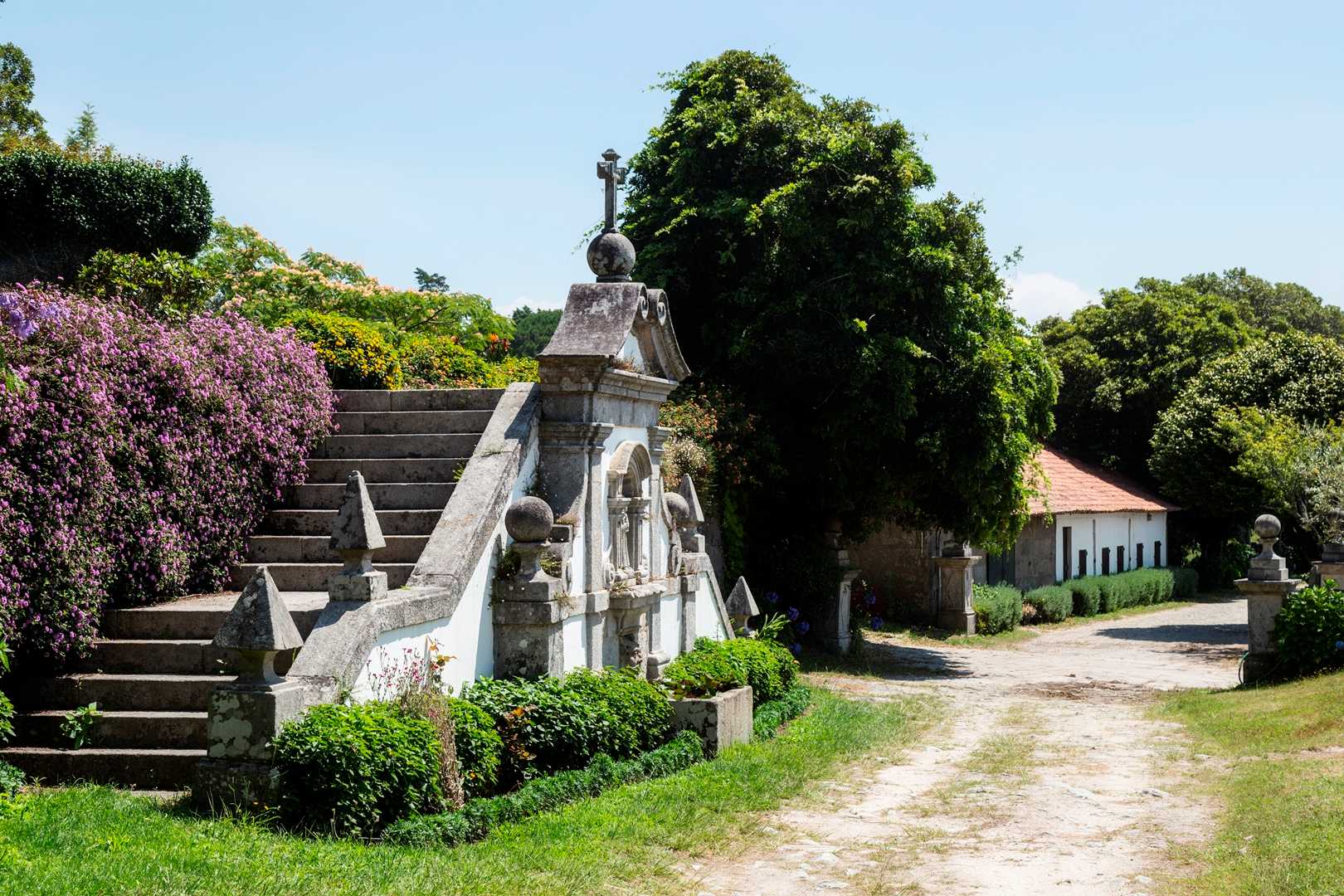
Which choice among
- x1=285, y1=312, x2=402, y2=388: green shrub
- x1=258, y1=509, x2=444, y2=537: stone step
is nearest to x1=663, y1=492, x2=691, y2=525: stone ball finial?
x1=258, y1=509, x2=444, y2=537: stone step

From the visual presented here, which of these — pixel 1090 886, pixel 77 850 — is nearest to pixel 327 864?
pixel 77 850

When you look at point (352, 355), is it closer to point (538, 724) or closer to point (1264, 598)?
point (538, 724)

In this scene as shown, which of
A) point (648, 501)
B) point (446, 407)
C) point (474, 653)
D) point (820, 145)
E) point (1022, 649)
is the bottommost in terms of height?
point (1022, 649)

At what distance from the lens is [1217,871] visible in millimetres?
7836

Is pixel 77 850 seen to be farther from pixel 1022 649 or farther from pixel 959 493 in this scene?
pixel 1022 649

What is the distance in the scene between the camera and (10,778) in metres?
7.29

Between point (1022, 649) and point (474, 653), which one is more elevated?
point (474, 653)

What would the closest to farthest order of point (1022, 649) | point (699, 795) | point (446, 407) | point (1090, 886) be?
point (1090, 886) < point (699, 795) < point (446, 407) < point (1022, 649)

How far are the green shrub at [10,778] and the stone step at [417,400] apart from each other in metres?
5.26

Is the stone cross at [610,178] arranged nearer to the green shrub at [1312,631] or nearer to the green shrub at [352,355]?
the green shrub at [352,355]

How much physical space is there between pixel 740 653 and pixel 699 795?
3886mm

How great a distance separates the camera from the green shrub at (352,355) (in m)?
13.3

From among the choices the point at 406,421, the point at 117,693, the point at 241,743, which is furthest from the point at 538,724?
the point at 406,421

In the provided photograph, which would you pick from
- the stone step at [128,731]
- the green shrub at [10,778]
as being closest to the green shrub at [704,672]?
the stone step at [128,731]
